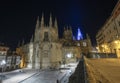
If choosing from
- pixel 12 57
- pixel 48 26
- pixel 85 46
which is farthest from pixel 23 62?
pixel 85 46

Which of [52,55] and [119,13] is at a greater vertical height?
[119,13]

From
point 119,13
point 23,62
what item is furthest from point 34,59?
point 119,13

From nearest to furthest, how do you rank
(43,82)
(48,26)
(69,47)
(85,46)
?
(43,82) < (48,26) < (69,47) < (85,46)

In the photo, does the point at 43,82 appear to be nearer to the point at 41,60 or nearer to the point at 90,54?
the point at 90,54

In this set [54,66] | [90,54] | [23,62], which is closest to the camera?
Result: [90,54]

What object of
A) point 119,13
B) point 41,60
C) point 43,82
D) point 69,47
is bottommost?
point 43,82

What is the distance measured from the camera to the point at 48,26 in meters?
43.3

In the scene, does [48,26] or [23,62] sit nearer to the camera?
[48,26]

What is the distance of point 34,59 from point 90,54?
22.5m

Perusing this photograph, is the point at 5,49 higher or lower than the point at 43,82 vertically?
higher

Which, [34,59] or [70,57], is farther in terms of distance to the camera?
[70,57]

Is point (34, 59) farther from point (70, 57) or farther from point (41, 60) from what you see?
point (70, 57)

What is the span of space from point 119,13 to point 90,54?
47.7 feet

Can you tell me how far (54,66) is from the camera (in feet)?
122
